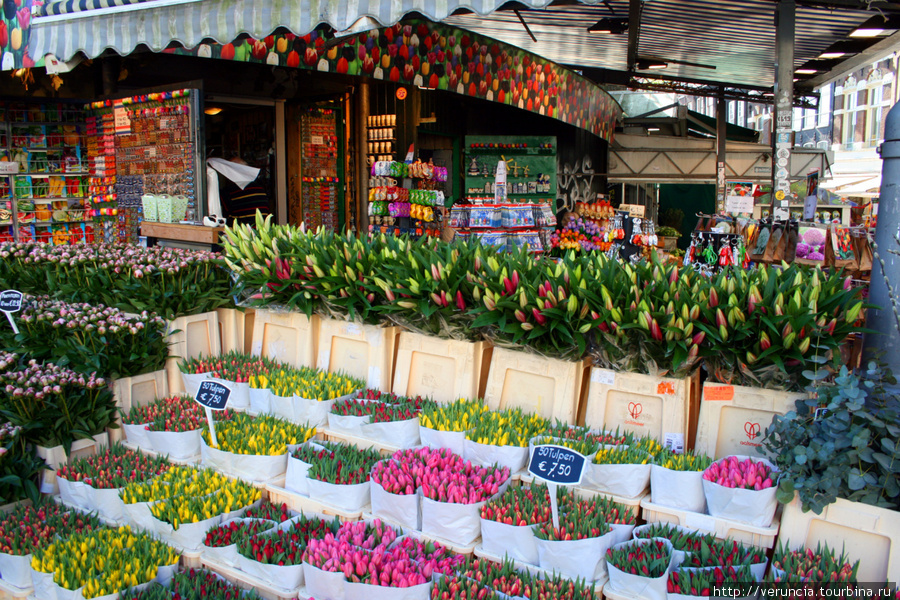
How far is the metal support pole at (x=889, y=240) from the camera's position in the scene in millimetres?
2119

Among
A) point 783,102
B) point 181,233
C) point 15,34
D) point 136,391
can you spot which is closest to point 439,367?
point 136,391

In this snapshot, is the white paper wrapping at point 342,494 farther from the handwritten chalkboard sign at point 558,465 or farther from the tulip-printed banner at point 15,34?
the tulip-printed banner at point 15,34

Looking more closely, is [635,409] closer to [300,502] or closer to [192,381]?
[300,502]

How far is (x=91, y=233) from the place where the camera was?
820cm

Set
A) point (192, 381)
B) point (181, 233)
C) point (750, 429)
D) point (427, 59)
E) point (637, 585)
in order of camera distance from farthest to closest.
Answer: point (427, 59) → point (181, 233) → point (192, 381) → point (750, 429) → point (637, 585)

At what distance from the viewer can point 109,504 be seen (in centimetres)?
258

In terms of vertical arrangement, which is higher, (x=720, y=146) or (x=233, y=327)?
(x=720, y=146)

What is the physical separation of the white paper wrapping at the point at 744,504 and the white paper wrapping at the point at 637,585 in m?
0.26

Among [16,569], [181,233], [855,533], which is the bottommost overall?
[16,569]

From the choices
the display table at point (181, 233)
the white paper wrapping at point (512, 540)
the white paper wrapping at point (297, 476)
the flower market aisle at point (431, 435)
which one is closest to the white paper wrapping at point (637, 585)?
the flower market aisle at point (431, 435)

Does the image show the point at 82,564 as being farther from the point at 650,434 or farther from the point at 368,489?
the point at 650,434

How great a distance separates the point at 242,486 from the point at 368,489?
1.69 ft

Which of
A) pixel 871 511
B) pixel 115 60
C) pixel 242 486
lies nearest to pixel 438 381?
pixel 242 486

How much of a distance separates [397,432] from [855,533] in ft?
5.37
